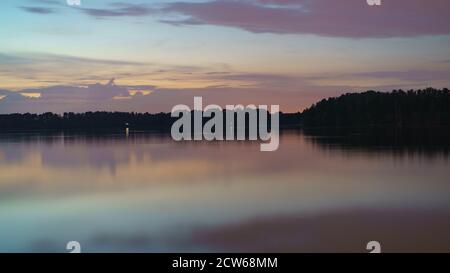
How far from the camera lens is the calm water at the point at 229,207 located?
8828 mm

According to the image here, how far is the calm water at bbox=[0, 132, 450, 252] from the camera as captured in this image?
8828mm

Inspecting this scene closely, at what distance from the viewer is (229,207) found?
12.0 meters

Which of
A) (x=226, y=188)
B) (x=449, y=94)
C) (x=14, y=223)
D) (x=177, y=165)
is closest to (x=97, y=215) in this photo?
(x=14, y=223)

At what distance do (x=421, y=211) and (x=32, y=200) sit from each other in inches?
407

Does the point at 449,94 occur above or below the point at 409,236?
above

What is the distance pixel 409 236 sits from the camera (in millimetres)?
8977

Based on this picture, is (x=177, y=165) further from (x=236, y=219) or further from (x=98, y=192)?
(x=236, y=219)

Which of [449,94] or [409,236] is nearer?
[409,236]

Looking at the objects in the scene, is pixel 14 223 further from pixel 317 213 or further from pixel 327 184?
pixel 327 184

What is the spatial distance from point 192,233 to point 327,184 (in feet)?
24.0

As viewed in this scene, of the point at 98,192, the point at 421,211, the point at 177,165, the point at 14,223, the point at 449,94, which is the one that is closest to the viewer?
the point at 14,223

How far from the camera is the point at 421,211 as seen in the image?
36.6 feet

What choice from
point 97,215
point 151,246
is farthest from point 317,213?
point 97,215
